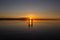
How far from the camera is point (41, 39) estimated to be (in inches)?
388

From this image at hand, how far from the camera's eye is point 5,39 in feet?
31.7

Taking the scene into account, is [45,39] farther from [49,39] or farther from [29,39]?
[29,39]

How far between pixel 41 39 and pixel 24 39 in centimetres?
153

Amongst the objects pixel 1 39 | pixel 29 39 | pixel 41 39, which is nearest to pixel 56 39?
pixel 41 39

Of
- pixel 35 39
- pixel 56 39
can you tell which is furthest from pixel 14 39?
pixel 56 39

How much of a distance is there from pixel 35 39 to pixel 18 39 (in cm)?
151

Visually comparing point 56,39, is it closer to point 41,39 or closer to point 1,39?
point 41,39

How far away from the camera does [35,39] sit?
973 cm

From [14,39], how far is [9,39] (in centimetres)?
44

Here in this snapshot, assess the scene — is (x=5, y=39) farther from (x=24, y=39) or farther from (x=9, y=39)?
(x=24, y=39)

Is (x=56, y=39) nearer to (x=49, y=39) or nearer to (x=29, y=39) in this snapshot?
(x=49, y=39)

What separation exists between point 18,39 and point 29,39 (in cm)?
98

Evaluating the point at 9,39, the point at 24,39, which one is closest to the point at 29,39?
the point at 24,39

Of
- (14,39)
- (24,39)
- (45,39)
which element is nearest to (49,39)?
(45,39)
